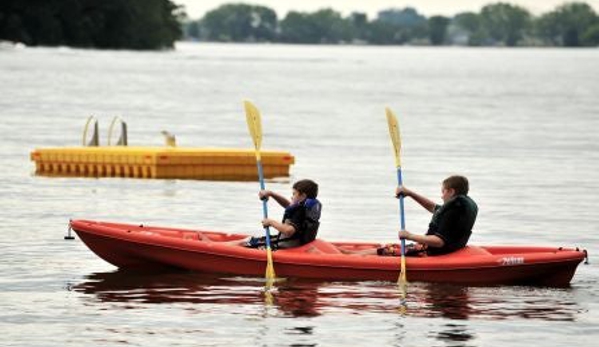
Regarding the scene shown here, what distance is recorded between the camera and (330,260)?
786 inches

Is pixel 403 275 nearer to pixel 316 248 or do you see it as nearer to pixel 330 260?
pixel 330 260

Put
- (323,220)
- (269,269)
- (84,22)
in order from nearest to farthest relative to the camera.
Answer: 1. (269,269)
2. (323,220)
3. (84,22)

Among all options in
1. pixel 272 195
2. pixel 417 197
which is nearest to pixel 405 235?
pixel 417 197

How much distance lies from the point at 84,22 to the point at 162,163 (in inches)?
5409

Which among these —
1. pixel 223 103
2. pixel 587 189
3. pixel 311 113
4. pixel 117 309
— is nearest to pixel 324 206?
pixel 587 189

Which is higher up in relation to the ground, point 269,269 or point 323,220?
point 269,269

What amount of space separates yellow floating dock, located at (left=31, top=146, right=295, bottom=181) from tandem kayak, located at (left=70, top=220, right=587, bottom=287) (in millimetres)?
14027

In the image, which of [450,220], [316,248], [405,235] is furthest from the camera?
[316,248]

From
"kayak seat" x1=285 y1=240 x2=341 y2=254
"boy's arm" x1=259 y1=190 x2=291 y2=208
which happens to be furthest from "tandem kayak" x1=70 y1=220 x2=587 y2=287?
"boy's arm" x1=259 y1=190 x2=291 y2=208

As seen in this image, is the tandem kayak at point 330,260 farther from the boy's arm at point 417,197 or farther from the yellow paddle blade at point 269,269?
the boy's arm at point 417,197

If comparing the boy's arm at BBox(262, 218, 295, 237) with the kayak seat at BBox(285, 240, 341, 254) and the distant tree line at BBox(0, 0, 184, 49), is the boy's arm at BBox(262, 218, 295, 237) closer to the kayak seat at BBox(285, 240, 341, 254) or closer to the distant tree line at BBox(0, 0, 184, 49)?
the kayak seat at BBox(285, 240, 341, 254)

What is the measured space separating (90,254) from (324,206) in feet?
27.0

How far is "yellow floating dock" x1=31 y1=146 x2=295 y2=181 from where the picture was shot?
34.9 metres

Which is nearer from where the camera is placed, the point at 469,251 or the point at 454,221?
the point at 454,221
